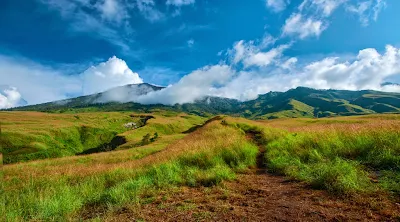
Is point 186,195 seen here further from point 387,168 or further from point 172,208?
point 387,168

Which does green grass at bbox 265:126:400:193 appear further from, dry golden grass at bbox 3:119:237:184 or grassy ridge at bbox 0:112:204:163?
grassy ridge at bbox 0:112:204:163

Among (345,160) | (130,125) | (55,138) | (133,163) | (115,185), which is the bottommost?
(55,138)

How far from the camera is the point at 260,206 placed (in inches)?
260

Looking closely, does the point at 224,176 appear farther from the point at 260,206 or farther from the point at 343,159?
the point at 343,159

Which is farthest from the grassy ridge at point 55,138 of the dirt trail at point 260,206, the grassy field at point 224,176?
the dirt trail at point 260,206

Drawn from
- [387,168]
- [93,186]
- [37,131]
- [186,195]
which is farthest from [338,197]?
[37,131]

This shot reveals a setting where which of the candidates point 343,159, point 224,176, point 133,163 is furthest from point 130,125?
point 343,159

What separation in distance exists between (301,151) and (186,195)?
673 cm

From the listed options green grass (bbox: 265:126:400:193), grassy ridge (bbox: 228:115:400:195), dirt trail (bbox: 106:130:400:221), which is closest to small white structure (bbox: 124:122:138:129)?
grassy ridge (bbox: 228:115:400:195)

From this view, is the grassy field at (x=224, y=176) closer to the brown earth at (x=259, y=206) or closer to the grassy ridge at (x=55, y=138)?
the brown earth at (x=259, y=206)

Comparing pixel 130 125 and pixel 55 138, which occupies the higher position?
pixel 130 125

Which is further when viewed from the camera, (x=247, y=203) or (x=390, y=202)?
(x=247, y=203)

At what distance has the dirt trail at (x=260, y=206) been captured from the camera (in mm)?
5605

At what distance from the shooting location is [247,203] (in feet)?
22.6
